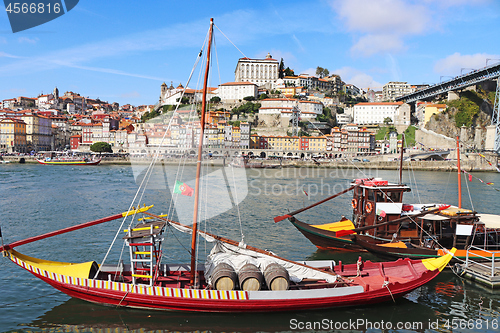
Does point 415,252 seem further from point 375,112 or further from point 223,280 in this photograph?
point 375,112

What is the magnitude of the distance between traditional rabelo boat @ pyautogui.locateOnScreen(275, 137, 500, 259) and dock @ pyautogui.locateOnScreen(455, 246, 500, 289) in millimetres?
251

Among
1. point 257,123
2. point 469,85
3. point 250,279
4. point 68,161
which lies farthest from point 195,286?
point 257,123

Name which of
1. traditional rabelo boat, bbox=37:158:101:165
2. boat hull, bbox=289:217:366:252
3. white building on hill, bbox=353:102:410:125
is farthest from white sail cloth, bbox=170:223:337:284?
white building on hill, bbox=353:102:410:125

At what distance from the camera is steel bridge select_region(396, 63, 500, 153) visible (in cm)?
6334

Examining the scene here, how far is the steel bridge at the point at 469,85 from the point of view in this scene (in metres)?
63.3

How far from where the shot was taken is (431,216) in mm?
11828

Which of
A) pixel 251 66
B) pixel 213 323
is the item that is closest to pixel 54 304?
pixel 213 323

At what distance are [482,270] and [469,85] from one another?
73246mm

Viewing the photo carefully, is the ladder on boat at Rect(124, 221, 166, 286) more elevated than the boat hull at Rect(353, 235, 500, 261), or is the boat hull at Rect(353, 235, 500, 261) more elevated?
the ladder on boat at Rect(124, 221, 166, 286)

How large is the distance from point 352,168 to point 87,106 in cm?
11166

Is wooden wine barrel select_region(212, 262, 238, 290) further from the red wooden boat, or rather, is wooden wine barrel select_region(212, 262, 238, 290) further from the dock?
the dock

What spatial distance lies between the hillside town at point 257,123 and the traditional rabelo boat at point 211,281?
55012 mm

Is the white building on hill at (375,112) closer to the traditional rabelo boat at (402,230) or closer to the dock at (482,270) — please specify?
the traditional rabelo boat at (402,230)

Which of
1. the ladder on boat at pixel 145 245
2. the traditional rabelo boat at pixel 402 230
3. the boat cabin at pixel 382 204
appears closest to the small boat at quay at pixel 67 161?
the traditional rabelo boat at pixel 402 230
